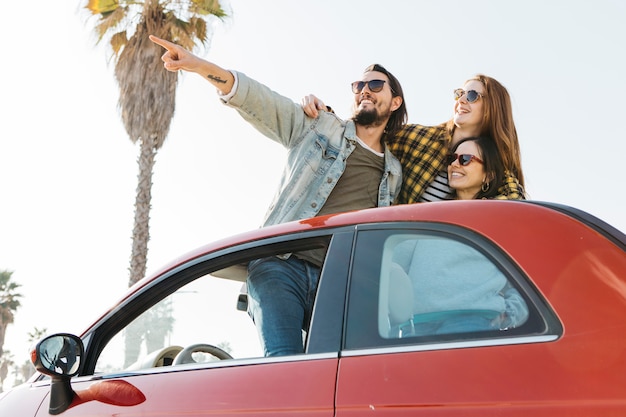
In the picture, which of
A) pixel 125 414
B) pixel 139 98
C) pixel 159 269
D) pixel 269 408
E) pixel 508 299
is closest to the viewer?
pixel 508 299

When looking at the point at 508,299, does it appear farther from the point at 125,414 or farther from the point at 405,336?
the point at 125,414

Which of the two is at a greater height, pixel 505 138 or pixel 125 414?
pixel 505 138

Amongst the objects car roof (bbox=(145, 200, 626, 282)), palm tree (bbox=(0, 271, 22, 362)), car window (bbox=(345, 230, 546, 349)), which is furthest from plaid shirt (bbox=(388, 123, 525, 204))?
palm tree (bbox=(0, 271, 22, 362))

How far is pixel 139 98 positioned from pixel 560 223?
48.1ft

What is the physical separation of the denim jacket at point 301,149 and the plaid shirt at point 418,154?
9 centimetres

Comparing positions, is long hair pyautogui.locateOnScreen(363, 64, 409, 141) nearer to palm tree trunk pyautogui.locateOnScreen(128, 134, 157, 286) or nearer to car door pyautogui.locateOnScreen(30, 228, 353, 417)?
car door pyautogui.locateOnScreen(30, 228, 353, 417)

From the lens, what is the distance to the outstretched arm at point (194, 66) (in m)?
3.71

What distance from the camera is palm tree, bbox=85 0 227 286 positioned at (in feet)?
51.3

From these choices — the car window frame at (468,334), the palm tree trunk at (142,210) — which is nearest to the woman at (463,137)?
the car window frame at (468,334)

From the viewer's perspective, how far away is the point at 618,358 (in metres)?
1.71

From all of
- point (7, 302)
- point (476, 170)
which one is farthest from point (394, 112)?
point (7, 302)

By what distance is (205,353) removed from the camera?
8.83 feet

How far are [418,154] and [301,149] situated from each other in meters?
0.70

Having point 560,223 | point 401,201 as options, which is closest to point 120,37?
point 401,201
